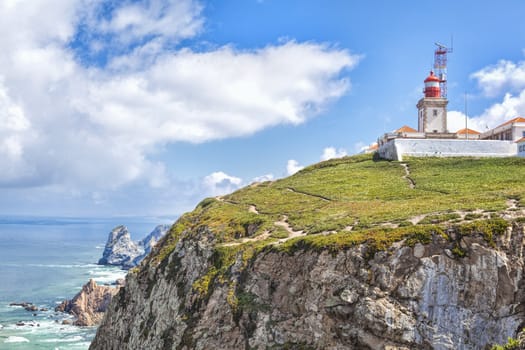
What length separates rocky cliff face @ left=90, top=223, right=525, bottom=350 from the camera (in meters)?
23.5

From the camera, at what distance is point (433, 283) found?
2416 cm

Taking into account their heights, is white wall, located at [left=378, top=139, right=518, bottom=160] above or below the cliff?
above

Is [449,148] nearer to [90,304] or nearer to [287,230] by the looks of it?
[287,230]

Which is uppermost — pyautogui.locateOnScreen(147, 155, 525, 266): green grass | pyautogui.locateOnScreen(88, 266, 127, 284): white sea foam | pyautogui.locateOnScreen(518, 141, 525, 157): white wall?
pyautogui.locateOnScreen(518, 141, 525, 157): white wall

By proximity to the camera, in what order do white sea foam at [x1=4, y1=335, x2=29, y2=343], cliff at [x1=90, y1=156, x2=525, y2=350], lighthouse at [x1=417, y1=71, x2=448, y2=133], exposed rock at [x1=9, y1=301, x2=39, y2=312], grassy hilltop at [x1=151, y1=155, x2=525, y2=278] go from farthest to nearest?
exposed rock at [x1=9, y1=301, x2=39, y2=312] → white sea foam at [x1=4, y1=335, x2=29, y2=343] → lighthouse at [x1=417, y1=71, x2=448, y2=133] → grassy hilltop at [x1=151, y1=155, x2=525, y2=278] → cliff at [x1=90, y1=156, x2=525, y2=350]

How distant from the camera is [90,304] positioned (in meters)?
104

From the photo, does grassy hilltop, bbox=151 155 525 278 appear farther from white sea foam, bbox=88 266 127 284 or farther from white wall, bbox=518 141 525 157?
white sea foam, bbox=88 266 127 284

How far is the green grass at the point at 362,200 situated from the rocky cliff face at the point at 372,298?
1.49 metres

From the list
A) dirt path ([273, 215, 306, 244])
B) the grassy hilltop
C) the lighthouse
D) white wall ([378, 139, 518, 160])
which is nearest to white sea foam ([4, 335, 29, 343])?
the grassy hilltop

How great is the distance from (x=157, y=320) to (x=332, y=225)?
1509 centimetres

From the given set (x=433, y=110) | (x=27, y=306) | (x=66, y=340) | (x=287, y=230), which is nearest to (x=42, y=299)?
(x=27, y=306)

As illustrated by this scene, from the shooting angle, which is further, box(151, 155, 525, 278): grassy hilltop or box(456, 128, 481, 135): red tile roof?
box(456, 128, 481, 135): red tile roof

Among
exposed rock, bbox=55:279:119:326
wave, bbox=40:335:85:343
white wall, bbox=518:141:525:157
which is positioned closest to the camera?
white wall, bbox=518:141:525:157

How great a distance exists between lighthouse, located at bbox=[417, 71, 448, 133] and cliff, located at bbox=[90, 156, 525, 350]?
2650cm
